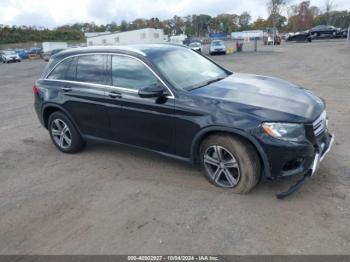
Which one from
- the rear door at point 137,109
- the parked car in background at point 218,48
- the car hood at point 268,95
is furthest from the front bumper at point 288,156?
the parked car in background at point 218,48

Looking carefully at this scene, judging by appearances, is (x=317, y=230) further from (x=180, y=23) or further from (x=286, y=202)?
(x=180, y=23)

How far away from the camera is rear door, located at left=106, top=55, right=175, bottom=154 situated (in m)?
3.94

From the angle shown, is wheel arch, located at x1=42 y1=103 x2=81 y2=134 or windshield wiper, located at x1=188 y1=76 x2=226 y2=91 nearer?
windshield wiper, located at x1=188 y1=76 x2=226 y2=91

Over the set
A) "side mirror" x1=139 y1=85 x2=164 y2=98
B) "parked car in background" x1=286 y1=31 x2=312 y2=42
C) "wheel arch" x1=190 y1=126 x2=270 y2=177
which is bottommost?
"wheel arch" x1=190 y1=126 x2=270 y2=177

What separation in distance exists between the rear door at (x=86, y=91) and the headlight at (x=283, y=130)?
2369mm

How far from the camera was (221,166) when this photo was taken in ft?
12.3

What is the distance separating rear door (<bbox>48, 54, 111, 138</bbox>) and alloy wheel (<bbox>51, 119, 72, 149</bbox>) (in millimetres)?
381

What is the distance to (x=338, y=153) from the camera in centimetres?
461

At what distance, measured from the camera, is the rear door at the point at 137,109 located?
3.94 m

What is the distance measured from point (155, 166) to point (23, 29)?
10282cm

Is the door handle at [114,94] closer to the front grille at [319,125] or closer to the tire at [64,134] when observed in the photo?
the tire at [64,134]

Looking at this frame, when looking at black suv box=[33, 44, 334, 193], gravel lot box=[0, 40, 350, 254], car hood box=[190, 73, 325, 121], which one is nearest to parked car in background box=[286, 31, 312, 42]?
gravel lot box=[0, 40, 350, 254]

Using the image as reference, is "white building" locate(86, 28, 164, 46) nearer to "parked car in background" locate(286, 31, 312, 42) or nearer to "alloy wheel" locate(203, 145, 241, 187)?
"parked car in background" locate(286, 31, 312, 42)

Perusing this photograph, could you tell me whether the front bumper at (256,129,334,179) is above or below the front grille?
below
